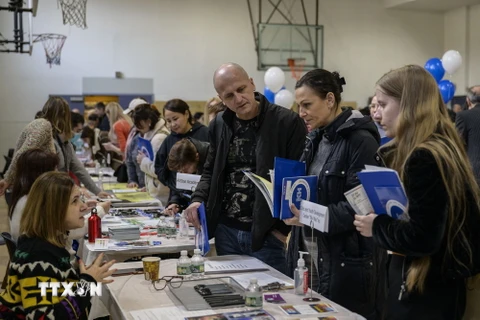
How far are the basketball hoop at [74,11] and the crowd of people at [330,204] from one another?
754 cm

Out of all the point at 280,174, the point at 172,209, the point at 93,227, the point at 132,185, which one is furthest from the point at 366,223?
the point at 132,185

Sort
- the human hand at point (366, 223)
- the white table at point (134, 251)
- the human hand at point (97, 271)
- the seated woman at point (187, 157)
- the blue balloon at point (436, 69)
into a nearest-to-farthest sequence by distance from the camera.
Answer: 1. the human hand at point (366, 223)
2. the human hand at point (97, 271)
3. the white table at point (134, 251)
4. the seated woman at point (187, 157)
5. the blue balloon at point (436, 69)

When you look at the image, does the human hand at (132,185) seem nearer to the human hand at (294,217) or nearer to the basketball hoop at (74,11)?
the human hand at (294,217)

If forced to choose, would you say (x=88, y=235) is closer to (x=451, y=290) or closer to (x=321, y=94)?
(x=321, y=94)

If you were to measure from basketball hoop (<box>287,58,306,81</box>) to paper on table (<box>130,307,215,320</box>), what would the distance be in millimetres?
11674

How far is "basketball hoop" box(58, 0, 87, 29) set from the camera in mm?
10388

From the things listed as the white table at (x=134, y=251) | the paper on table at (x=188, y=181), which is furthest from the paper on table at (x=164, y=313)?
the paper on table at (x=188, y=181)

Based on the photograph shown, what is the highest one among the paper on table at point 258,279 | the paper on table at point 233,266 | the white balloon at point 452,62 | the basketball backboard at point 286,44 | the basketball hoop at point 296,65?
the basketball backboard at point 286,44

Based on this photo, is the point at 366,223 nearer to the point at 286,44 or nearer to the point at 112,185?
the point at 112,185

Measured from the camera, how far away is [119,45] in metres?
12.5

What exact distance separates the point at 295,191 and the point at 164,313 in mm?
683

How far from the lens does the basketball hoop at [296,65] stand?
13.4 meters

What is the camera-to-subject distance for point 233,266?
270 cm

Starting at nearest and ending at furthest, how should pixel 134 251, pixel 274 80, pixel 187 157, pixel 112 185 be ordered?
pixel 134 251, pixel 187 157, pixel 112 185, pixel 274 80
